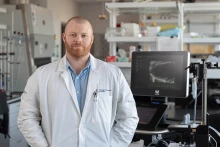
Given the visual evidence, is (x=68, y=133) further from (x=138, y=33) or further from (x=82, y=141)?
(x=138, y=33)

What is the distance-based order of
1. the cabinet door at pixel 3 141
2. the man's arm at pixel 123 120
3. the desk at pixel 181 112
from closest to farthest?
the man's arm at pixel 123 120
the desk at pixel 181 112
the cabinet door at pixel 3 141

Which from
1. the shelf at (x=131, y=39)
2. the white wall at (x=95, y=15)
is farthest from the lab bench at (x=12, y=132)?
the white wall at (x=95, y=15)

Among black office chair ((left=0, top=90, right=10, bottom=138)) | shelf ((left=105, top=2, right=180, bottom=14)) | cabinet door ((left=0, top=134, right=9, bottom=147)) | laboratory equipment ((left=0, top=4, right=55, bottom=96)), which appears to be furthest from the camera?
laboratory equipment ((left=0, top=4, right=55, bottom=96))

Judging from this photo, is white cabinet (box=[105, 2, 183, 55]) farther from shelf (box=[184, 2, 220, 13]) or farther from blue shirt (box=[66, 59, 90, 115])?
blue shirt (box=[66, 59, 90, 115])

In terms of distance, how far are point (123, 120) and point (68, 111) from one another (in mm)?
296

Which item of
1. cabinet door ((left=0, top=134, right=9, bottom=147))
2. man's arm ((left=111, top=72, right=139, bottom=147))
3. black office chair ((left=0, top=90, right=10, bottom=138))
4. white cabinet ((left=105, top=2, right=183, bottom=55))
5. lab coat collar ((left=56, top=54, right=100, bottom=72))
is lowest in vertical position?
→ cabinet door ((left=0, top=134, right=9, bottom=147))

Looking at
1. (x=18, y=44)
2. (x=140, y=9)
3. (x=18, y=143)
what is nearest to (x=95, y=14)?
(x=18, y=44)

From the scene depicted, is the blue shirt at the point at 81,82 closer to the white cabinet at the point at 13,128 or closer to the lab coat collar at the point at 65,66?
the lab coat collar at the point at 65,66

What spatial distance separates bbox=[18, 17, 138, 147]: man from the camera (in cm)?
154

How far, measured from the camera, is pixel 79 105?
157cm

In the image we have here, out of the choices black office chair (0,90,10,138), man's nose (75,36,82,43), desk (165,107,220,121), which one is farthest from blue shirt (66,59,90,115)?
black office chair (0,90,10,138)

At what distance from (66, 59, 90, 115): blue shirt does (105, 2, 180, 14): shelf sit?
1.45 metres

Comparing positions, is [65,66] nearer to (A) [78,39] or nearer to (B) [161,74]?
(A) [78,39]

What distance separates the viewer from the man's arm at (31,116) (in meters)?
1.55
